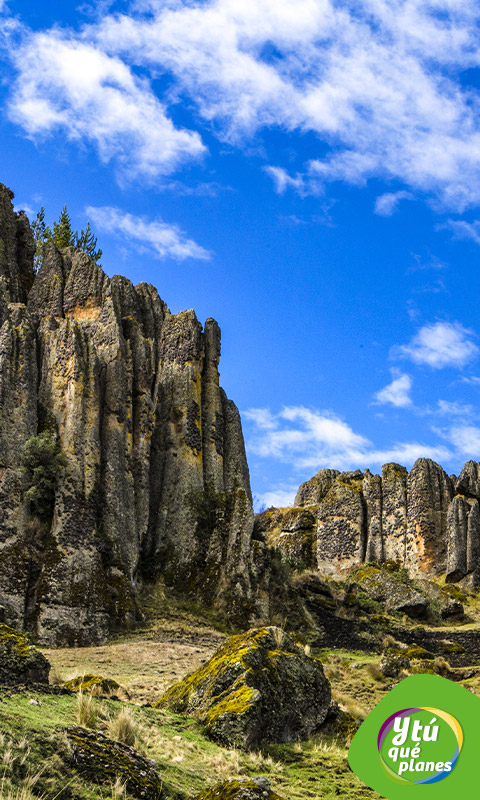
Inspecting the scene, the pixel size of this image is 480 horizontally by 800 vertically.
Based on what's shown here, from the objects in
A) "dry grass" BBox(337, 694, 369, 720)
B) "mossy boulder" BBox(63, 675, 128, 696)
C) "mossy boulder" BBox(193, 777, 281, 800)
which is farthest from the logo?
"dry grass" BBox(337, 694, 369, 720)

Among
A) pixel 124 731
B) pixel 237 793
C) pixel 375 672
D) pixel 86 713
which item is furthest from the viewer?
pixel 375 672

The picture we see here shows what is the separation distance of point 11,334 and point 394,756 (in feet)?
101

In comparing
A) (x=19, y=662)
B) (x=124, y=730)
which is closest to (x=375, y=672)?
(x=19, y=662)

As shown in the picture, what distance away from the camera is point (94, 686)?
617 inches

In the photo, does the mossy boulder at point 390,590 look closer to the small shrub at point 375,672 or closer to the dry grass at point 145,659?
the small shrub at point 375,672

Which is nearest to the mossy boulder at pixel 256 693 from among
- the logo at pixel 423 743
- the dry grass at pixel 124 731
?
the dry grass at pixel 124 731

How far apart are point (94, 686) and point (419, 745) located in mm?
8351

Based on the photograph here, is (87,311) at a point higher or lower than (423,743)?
Answer: higher

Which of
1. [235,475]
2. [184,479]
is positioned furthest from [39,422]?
[235,475]

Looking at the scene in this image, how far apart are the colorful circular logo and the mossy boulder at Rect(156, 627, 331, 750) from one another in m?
5.85

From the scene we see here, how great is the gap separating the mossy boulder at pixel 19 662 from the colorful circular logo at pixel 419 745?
22.2 feet

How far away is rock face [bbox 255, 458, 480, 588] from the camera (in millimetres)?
→ 57344

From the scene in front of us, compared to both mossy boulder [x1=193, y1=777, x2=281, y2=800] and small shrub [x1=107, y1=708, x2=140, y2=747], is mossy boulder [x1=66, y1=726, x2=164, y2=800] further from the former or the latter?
small shrub [x1=107, y1=708, x2=140, y2=747]

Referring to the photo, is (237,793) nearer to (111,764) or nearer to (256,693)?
(111,764)
